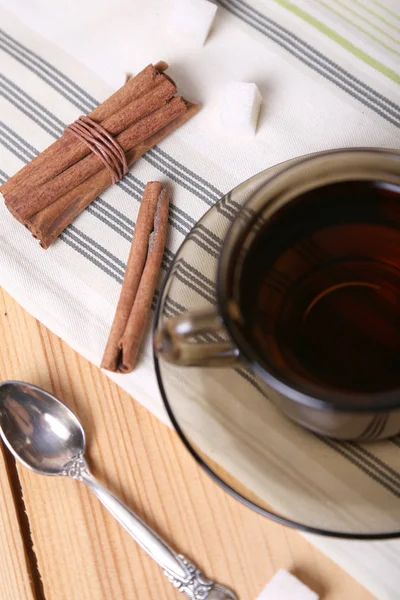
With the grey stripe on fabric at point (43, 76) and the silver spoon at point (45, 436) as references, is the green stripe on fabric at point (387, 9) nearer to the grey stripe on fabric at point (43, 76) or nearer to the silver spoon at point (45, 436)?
the grey stripe on fabric at point (43, 76)

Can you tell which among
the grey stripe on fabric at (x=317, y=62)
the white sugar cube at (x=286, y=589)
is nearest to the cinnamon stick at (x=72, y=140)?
the grey stripe on fabric at (x=317, y=62)

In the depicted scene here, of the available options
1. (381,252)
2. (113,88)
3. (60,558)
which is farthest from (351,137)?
(60,558)

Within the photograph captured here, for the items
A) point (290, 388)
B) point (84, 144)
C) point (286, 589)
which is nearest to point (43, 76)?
point (84, 144)

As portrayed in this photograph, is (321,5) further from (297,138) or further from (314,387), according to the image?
(314,387)

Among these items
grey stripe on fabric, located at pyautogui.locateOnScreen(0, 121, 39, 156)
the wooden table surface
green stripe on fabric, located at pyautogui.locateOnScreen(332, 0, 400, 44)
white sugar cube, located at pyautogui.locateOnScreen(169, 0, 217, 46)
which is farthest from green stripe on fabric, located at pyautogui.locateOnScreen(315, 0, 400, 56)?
the wooden table surface

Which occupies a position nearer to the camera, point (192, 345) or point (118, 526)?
point (192, 345)

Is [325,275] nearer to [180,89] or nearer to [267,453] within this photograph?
[267,453]
